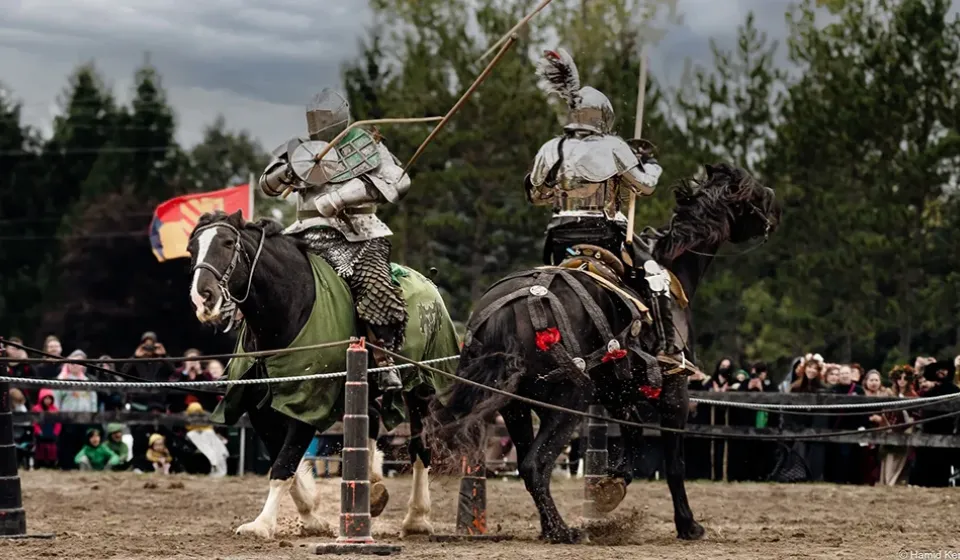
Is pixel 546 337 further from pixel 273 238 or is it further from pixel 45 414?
pixel 45 414

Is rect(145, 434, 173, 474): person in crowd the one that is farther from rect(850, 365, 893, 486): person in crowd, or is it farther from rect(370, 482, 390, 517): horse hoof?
rect(370, 482, 390, 517): horse hoof

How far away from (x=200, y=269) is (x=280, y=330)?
90cm

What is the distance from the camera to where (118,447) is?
21.7 m

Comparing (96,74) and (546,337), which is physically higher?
(96,74)

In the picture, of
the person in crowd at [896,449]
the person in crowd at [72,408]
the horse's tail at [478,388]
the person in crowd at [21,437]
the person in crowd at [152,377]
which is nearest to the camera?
the horse's tail at [478,388]

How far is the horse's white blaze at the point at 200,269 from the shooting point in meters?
11.8

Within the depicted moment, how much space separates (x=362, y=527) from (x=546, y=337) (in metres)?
2.10

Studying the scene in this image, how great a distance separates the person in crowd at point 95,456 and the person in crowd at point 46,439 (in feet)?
2.33

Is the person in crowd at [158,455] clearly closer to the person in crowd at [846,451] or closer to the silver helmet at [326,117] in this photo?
the person in crowd at [846,451]

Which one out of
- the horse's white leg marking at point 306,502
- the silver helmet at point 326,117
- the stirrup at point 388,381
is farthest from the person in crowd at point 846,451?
the silver helmet at point 326,117

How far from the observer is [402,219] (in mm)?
43906

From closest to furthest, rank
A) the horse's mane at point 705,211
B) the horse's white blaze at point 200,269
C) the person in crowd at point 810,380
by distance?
the horse's white blaze at point 200,269
the horse's mane at point 705,211
the person in crowd at point 810,380

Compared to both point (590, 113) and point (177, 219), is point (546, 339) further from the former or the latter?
point (177, 219)

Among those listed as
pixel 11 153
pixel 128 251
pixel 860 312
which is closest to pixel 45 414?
pixel 860 312
